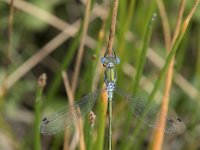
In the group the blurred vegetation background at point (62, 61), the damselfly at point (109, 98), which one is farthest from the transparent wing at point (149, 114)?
the blurred vegetation background at point (62, 61)

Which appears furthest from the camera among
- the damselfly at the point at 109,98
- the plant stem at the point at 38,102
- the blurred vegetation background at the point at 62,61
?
the blurred vegetation background at the point at 62,61

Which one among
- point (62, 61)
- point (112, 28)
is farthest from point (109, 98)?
point (62, 61)

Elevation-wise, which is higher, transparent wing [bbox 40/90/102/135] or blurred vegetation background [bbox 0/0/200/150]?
blurred vegetation background [bbox 0/0/200/150]

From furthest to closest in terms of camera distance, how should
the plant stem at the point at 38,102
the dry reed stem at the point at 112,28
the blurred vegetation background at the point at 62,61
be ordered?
the blurred vegetation background at the point at 62,61, the plant stem at the point at 38,102, the dry reed stem at the point at 112,28

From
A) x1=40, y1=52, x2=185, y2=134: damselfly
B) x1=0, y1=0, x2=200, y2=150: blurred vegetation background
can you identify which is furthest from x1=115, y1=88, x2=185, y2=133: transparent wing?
x1=0, y1=0, x2=200, y2=150: blurred vegetation background

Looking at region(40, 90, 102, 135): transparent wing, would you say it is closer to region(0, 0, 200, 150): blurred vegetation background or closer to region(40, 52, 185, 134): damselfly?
region(40, 52, 185, 134): damselfly

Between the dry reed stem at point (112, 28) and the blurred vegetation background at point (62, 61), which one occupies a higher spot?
the blurred vegetation background at point (62, 61)

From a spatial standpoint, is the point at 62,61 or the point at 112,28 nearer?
the point at 112,28

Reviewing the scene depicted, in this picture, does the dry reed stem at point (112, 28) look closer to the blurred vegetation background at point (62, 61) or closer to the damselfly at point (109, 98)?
the damselfly at point (109, 98)

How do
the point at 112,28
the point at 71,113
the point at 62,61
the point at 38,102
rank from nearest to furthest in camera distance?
the point at 112,28 < the point at 38,102 < the point at 71,113 < the point at 62,61

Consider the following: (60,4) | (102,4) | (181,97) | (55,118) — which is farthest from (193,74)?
(55,118)

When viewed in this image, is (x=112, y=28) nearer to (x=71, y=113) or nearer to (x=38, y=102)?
(x=38, y=102)
